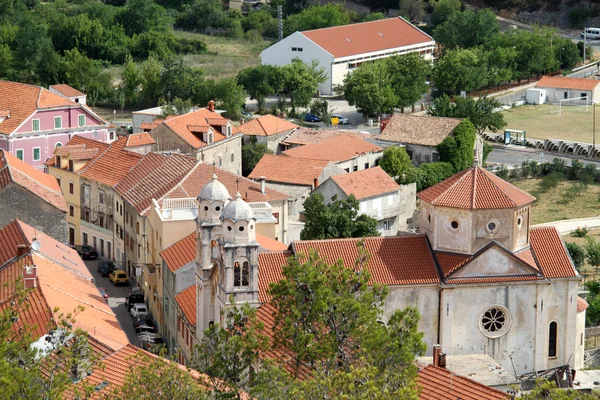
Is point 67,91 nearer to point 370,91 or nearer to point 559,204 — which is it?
point 370,91

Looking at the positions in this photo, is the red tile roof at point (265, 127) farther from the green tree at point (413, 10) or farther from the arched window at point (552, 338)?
the green tree at point (413, 10)

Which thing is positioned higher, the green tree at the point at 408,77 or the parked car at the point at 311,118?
the green tree at the point at 408,77

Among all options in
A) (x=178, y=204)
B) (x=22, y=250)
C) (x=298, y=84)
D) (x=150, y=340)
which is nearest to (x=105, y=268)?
(x=178, y=204)

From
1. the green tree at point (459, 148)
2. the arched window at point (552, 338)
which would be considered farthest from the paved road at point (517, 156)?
the arched window at point (552, 338)

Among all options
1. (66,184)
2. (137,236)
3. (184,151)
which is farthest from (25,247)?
(184,151)

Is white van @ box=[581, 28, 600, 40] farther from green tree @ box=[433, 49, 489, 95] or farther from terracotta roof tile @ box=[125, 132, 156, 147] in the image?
terracotta roof tile @ box=[125, 132, 156, 147]

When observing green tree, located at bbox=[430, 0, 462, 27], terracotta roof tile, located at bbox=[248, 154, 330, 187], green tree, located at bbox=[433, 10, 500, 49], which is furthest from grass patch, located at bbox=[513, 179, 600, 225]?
green tree, located at bbox=[430, 0, 462, 27]
